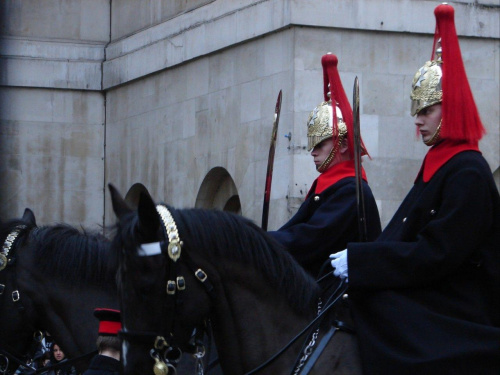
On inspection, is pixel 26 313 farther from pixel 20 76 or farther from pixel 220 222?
pixel 20 76

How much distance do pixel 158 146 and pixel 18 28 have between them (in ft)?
8.72

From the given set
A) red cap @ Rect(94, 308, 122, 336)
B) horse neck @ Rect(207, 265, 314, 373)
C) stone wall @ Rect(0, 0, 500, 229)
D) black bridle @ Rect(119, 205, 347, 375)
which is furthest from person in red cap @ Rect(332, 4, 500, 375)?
stone wall @ Rect(0, 0, 500, 229)

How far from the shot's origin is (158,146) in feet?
47.0

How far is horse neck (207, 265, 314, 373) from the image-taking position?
4789 millimetres

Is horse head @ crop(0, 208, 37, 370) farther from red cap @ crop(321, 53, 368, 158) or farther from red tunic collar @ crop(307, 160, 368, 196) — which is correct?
red cap @ crop(321, 53, 368, 158)

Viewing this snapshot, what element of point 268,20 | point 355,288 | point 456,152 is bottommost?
point 355,288

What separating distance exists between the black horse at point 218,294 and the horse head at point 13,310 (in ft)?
5.87

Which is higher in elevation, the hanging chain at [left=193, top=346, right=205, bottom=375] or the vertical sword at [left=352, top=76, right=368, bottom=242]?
the vertical sword at [left=352, top=76, right=368, bottom=242]

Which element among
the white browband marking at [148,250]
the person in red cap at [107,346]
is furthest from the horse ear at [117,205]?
the person in red cap at [107,346]

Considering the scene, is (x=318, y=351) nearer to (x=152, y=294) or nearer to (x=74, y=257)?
(x=152, y=294)

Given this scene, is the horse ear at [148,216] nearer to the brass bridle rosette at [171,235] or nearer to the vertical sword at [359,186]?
the brass bridle rosette at [171,235]

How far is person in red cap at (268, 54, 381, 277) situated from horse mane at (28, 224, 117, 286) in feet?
2.95

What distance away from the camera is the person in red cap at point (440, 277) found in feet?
15.4

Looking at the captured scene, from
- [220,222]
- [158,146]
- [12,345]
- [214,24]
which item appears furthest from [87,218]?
[220,222]
